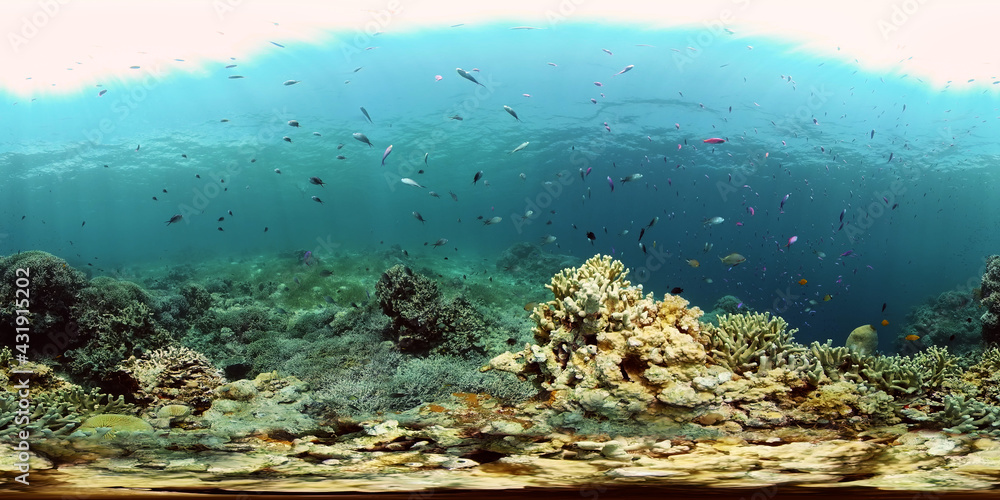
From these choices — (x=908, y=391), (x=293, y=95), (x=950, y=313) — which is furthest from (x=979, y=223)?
(x=293, y=95)

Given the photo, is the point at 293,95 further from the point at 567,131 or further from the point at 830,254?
the point at 830,254

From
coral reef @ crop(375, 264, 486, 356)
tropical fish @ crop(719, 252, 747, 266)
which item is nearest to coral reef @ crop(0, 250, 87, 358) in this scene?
coral reef @ crop(375, 264, 486, 356)

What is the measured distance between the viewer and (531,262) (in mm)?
25469

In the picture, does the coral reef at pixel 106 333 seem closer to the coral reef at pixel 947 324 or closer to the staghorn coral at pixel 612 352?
the staghorn coral at pixel 612 352

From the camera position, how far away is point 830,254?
73188 mm

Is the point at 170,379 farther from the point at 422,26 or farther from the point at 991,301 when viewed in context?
the point at 422,26

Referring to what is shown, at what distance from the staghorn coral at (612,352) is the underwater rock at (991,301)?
31.4 feet

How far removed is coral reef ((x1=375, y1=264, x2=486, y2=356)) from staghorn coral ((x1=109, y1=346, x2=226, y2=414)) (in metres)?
3.19

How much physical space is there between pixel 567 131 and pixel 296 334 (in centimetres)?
3564

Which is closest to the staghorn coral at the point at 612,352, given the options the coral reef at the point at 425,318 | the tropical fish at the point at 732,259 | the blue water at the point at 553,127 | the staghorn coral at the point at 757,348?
the staghorn coral at the point at 757,348

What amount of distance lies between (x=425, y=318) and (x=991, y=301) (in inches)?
501

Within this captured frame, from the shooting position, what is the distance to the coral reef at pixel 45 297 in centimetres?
753

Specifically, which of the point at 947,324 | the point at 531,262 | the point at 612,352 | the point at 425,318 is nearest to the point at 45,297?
the point at 425,318

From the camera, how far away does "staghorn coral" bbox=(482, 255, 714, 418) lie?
4.43 metres
